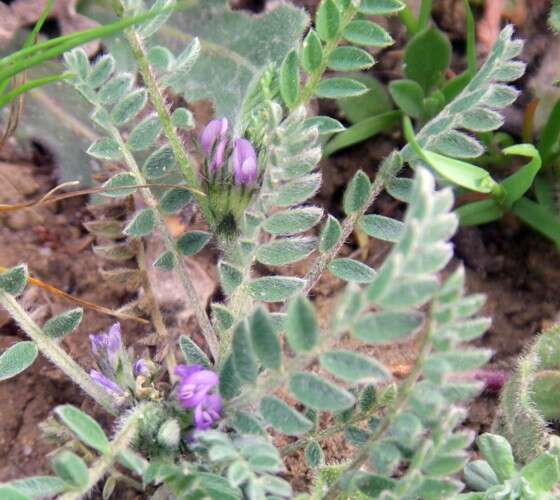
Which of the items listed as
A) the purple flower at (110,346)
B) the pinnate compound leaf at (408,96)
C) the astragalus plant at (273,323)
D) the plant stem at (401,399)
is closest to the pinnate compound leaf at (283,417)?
the astragalus plant at (273,323)

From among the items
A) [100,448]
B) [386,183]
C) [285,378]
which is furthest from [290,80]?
[100,448]

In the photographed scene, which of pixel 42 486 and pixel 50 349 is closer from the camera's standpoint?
pixel 42 486

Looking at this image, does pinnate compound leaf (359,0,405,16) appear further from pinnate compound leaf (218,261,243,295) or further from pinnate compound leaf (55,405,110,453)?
pinnate compound leaf (55,405,110,453)

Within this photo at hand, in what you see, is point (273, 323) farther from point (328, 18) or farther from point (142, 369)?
point (328, 18)

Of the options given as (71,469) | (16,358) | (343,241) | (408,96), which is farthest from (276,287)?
(408,96)

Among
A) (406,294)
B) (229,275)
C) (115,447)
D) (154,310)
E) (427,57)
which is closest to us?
(406,294)

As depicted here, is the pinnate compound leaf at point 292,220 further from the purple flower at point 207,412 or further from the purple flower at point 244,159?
the purple flower at point 207,412

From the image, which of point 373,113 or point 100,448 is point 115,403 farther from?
point 373,113
